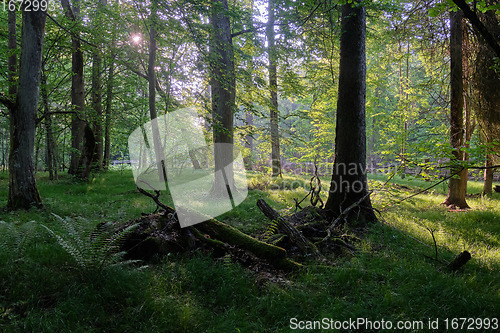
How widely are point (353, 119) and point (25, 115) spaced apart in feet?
27.4

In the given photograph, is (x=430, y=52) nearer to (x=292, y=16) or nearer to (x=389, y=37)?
(x=389, y=37)

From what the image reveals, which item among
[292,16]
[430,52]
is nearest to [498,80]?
[430,52]

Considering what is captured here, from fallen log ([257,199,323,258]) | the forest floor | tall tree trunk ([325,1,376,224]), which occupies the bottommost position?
the forest floor

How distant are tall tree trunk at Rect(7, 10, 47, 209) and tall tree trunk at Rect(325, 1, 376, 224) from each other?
25.7 ft

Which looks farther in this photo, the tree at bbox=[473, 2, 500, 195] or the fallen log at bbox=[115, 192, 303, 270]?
the tree at bbox=[473, 2, 500, 195]

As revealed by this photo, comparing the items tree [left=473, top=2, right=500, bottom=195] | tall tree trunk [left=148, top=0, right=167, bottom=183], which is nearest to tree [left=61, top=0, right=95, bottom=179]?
tall tree trunk [left=148, top=0, right=167, bottom=183]

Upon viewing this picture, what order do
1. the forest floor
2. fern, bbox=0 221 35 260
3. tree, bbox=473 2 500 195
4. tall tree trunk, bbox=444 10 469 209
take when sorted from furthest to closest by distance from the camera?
tall tree trunk, bbox=444 10 469 209 → tree, bbox=473 2 500 195 → fern, bbox=0 221 35 260 → the forest floor

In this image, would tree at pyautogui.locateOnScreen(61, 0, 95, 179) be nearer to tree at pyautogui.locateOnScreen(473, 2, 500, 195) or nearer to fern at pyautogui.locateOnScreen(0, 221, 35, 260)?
fern at pyautogui.locateOnScreen(0, 221, 35, 260)

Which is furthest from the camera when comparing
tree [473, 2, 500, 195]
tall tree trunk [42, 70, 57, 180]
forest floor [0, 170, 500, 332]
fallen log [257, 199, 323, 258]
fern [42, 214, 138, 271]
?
tall tree trunk [42, 70, 57, 180]

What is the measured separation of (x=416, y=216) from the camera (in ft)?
24.1

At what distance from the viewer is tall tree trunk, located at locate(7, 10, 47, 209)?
6336mm

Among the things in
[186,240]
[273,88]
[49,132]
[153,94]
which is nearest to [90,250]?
[186,240]

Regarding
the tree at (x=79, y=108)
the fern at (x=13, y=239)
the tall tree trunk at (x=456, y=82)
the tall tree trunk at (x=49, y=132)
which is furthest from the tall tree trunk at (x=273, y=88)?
the tall tree trunk at (x=49, y=132)

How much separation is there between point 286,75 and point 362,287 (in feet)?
33.9
